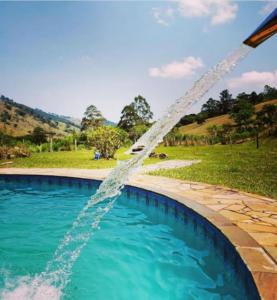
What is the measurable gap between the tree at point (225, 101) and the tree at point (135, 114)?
2501 centimetres

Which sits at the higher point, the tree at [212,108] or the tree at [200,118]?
the tree at [212,108]

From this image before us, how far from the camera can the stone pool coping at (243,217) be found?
283 centimetres

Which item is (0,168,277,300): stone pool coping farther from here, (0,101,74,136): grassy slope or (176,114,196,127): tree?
(0,101,74,136): grassy slope

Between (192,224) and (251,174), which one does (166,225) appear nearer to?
(192,224)

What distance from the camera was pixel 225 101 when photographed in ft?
252

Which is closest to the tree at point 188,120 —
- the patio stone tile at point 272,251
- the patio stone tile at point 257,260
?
the patio stone tile at point 272,251

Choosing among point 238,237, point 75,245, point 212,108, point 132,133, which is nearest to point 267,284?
point 238,237

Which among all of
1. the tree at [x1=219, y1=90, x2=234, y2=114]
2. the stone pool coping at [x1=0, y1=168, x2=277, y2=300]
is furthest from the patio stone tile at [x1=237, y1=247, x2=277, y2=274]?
the tree at [x1=219, y1=90, x2=234, y2=114]

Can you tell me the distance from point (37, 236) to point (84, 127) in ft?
189

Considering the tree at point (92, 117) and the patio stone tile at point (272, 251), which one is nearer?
the patio stone tile at point (272, 251)

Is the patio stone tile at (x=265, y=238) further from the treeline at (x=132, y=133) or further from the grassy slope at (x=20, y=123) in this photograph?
the grassy slope at (x=20, y=123)

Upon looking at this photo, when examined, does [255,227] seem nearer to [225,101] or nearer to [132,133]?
[132,133]

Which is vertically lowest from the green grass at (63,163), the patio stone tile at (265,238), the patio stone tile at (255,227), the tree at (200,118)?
the patio stone tile at (265,238)

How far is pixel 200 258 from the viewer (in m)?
4.42
